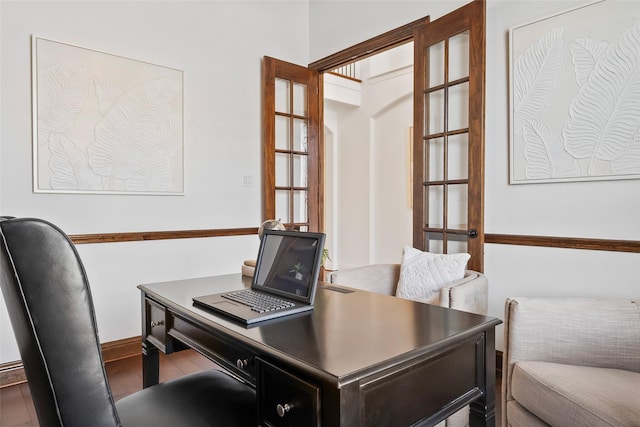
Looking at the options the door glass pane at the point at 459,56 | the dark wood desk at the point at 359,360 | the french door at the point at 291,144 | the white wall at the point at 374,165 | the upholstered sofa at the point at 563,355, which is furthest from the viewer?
the white wall at the point at 374,165

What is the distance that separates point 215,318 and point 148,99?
7.61 ft

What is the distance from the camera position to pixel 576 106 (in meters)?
2.16

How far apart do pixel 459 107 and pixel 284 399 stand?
2354mm

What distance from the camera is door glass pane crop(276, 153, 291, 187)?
368cm

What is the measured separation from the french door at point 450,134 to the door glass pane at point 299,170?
4.18 ft

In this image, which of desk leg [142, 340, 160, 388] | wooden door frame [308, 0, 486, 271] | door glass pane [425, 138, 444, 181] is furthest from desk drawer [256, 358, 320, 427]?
door glass pane [425, 138, 444, 181]

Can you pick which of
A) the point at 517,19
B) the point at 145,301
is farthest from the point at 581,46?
the point at 145,301

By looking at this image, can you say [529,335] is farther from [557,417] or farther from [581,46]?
[581,46]

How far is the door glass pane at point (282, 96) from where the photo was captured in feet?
12.0

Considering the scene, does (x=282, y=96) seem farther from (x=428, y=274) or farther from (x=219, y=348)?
(x=219, y=348)

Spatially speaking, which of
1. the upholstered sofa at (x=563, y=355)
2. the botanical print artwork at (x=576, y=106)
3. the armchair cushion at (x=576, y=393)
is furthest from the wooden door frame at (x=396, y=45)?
the armchair cushion at (x=576, y=393)

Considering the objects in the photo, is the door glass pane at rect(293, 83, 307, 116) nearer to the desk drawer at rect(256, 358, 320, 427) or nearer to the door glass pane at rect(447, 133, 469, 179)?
the door glass pane at rect(447, 133, 469, 179)

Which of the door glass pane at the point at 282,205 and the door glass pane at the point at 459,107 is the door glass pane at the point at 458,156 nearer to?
the door glass pane at the point at 459,107

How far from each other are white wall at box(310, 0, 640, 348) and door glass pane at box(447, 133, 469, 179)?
137 mm
